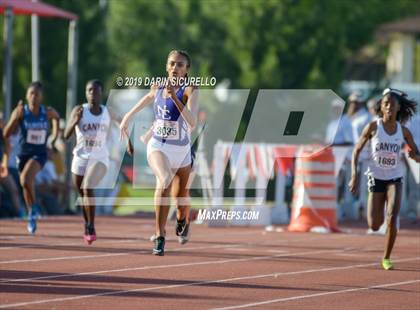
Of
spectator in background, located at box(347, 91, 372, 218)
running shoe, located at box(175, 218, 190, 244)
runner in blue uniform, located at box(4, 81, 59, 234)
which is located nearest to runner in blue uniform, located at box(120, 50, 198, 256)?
running shoe, located at box(175, 218, 190, 244)

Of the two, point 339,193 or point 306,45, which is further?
point 306,45

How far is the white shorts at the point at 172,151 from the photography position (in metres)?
14.2

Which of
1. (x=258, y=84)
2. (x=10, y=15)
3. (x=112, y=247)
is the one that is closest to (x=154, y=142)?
(x=112, y=247)

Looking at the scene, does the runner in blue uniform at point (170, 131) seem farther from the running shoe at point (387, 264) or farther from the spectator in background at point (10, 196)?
the spectator in background at point (10, 196)

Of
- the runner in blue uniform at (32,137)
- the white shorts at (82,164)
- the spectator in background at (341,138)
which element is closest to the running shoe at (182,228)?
the white shorts at (82,164)

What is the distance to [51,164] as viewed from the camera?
26281mm

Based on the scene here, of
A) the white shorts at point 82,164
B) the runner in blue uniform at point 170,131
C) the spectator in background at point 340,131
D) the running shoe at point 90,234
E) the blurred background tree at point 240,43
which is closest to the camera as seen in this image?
the runner in blue uniform at point 170,131

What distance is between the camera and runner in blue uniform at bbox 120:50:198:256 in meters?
13.9

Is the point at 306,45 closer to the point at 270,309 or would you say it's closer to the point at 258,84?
the point at 258,84

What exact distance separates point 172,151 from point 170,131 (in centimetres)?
23

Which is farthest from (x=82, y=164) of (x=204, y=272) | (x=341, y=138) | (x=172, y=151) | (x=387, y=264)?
(x=341, y=138)

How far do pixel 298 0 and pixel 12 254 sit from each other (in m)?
37.3

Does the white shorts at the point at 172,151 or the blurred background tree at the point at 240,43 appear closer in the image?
the white shorts at the point at 172,151

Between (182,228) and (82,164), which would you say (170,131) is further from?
(82,164)
